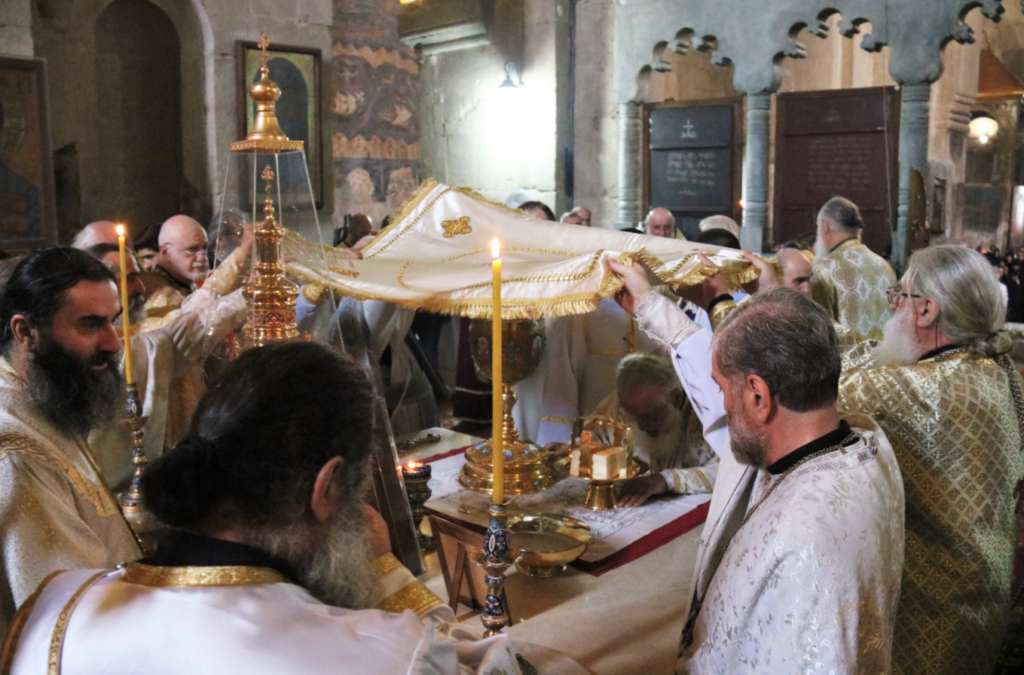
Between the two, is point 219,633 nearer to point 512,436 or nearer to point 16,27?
point 512,436

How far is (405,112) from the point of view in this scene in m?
10.3

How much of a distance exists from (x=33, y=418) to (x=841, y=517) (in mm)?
1571

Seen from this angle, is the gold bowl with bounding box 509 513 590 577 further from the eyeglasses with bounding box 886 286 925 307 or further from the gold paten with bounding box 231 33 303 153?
the gold paten with bounding box 231 33 303 153

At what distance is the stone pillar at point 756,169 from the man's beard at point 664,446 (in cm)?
607

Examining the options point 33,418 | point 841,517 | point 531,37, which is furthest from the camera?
point 531,37

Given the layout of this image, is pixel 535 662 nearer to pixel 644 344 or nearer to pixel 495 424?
pixel 495 424

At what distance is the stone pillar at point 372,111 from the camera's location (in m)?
9.71

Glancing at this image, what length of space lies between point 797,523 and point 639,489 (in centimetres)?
125

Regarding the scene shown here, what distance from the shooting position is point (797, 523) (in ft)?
5.16

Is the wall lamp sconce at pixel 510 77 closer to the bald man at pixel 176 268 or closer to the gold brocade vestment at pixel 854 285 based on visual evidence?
the gold brocade vestment at pixel 854 285

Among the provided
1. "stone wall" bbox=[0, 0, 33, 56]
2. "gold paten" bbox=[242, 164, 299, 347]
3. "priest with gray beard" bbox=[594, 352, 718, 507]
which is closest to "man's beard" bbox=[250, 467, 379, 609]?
"gold paten" bbox=[242, 164, 299, 347]

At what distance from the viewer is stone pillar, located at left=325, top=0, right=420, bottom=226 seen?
9711 millimetres

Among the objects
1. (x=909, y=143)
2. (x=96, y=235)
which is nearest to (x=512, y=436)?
(x=96, y=235)

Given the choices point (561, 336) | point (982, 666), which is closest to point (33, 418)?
point (982, 666)
